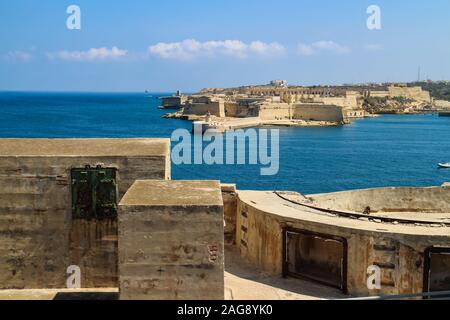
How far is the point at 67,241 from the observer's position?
31.9 ft

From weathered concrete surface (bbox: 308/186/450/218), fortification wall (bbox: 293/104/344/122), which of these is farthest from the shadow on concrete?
→ fortification wall (bbox: 293/104/344/122)

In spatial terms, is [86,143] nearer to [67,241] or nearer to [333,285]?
[67,241]

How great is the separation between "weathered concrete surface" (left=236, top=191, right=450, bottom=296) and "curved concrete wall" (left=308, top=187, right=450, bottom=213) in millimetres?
3993

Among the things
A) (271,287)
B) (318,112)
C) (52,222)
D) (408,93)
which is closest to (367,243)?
(271,287)

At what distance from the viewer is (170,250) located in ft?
21.9

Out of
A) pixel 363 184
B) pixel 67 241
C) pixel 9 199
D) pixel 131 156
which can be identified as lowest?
pixel 363 184

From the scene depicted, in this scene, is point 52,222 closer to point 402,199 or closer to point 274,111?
point 402,199

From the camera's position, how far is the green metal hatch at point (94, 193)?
9.55 meters

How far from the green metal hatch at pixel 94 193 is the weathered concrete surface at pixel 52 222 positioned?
10 centimetres

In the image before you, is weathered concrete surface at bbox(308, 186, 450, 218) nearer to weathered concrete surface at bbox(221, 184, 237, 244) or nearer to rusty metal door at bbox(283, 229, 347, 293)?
weathered concrete surface at bbox(221, 184, 237, 244)

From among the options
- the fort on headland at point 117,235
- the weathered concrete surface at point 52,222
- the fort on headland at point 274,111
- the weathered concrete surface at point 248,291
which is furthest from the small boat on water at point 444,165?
the weathered concrete surface at point 52,222

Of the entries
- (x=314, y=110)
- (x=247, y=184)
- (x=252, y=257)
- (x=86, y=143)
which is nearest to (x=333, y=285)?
(x=252, y=257)

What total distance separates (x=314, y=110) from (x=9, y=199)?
266 ft

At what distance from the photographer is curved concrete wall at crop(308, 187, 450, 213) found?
45.7 feet
